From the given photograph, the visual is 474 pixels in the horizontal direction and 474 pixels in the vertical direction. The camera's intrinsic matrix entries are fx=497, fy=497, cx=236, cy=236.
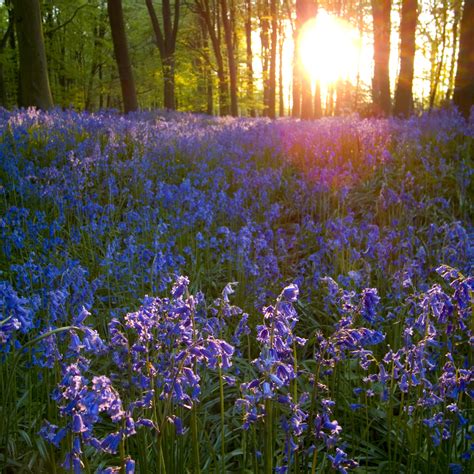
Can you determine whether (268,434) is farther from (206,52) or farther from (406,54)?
(206,52)

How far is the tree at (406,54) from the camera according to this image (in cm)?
1182

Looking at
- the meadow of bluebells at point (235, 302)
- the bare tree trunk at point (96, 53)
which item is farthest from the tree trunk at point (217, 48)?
the meadow of bluebells at point (235, 302)

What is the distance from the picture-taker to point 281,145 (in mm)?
7973

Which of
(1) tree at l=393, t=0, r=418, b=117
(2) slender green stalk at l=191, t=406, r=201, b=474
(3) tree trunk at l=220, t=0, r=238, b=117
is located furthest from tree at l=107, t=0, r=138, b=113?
(2) slender green stalk at l=191, t=406, r=201, b=474

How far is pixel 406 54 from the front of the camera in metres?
12.3

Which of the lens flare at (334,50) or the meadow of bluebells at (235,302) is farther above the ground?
the lens flare at (334,50)

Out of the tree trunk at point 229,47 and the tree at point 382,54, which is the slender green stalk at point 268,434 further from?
the tree trunk at point 229,47

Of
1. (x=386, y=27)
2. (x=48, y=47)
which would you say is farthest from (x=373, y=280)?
(x=48, y=47)

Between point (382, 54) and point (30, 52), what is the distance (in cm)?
958

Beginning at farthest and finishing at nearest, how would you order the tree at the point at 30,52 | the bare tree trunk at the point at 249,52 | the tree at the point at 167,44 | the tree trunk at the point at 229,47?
the bare tree trunk at the point at 249,52 < the tree trunk at the point at 229,47 < the tree at the point at 167,44 < the tree at the point at 30,52

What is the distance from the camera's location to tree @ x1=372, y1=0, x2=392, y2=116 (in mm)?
14016

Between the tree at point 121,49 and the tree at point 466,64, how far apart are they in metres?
→ 8.58

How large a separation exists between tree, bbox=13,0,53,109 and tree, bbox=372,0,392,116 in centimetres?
872

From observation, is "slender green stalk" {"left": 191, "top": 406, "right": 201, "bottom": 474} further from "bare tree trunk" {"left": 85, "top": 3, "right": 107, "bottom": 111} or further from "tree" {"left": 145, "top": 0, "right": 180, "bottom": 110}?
"bare tree trunk" {"left": 85, "top": 3, "right": 107, "bottom": 111}
